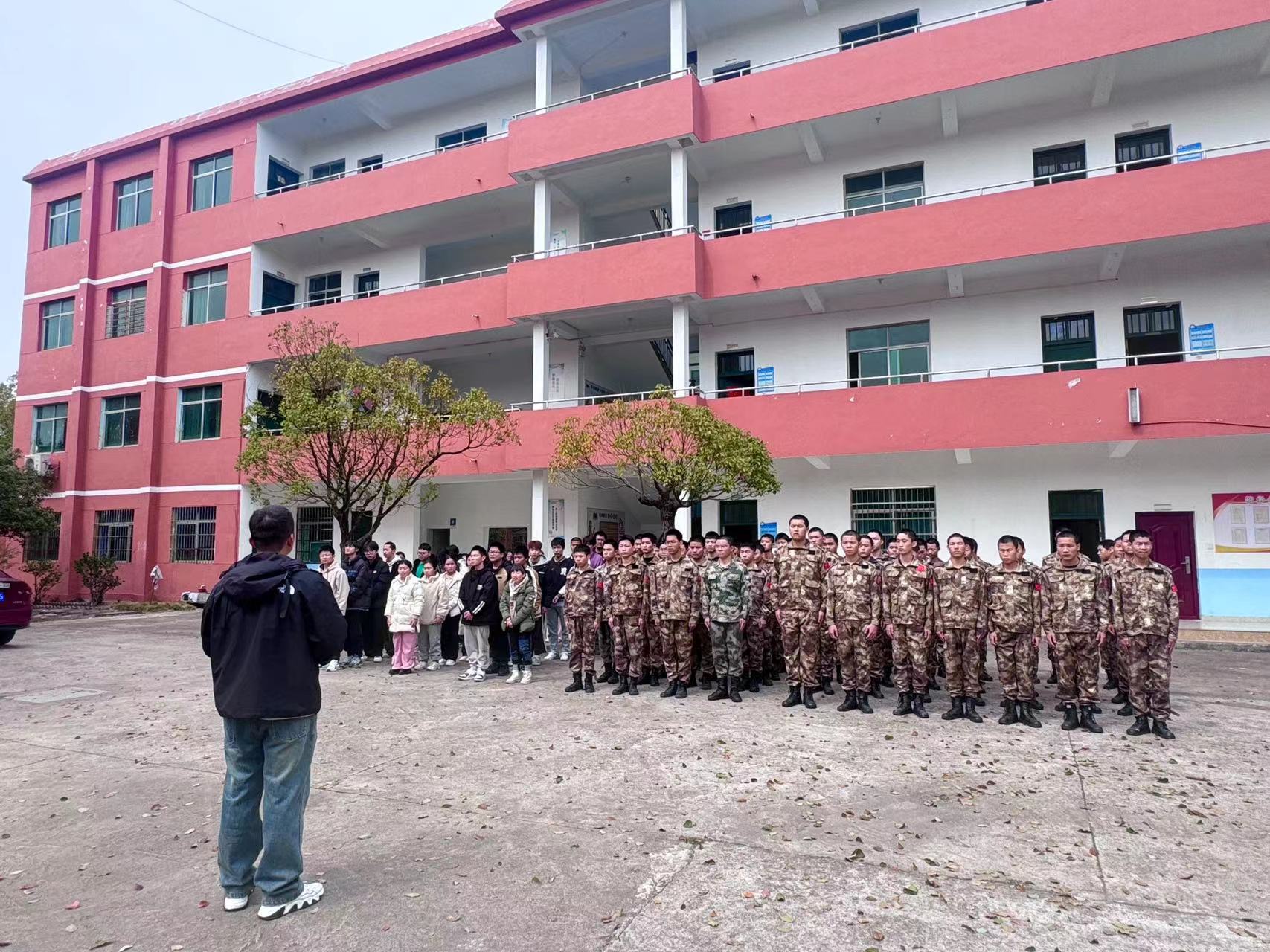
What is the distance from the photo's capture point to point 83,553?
21.3 m

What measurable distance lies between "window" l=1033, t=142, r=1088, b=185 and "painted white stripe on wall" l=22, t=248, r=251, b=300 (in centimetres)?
1876

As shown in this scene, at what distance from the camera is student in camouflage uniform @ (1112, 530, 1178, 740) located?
6250 mm

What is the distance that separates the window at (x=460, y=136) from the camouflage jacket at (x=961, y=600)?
1686 cm

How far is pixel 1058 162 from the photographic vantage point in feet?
46.3

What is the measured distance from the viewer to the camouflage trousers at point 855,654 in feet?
23.6

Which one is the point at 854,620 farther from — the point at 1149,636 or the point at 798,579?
the point at 1149,636

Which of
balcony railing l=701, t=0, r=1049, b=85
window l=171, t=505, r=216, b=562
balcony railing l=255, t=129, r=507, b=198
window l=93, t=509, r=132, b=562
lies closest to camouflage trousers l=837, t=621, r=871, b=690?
balcony railing l=701, t=0, r=1049, b=85

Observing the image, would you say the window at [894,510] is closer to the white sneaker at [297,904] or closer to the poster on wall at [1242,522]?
the poster on wall at [1242,522]

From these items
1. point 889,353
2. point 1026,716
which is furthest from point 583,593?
point 889,353

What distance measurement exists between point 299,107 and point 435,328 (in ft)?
26.1

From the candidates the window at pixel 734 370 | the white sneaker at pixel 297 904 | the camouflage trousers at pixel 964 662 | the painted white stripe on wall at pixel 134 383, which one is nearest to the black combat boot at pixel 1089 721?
the camouflage trousers at pixel 964 662

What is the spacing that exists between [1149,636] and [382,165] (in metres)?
19.9

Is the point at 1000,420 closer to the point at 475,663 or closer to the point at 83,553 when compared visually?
the point at 475,663

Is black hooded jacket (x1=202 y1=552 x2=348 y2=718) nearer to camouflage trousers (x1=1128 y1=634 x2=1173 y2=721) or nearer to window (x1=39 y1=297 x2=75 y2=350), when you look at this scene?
camouflage trousers (x1=1128 y1=634 x2=1173 y2=721)
